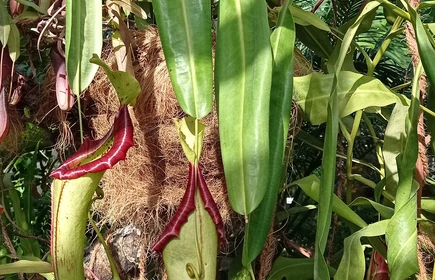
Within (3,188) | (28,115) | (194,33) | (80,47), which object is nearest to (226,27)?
(194,33)

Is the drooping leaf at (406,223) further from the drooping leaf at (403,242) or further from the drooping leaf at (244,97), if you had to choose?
the drooping leaf at (244,97)

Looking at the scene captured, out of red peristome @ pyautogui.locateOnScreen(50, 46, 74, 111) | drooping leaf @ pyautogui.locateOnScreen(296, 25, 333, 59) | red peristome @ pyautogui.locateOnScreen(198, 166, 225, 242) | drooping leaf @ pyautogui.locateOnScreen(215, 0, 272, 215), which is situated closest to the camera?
drooping leaf @ pyautogui.locateOnScreen(215, 0, 272, 215)

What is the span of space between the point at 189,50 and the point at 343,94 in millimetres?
282

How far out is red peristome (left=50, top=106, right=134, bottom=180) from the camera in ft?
2.17

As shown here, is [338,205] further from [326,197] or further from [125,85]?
[125,85]

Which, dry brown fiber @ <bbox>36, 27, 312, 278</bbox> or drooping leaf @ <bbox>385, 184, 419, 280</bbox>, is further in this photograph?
dry brown fiber @ <bbox>36, 27, 312, 278</bbox>

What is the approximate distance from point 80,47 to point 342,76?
1.20 feet

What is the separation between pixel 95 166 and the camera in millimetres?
667

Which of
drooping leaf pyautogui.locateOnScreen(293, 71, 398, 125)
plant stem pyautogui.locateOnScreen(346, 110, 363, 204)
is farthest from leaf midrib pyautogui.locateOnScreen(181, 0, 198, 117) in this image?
plant stem pyautogui.locateOnScreen(346, 110, 363, 204)

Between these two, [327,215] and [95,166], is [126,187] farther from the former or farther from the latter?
[327,215]

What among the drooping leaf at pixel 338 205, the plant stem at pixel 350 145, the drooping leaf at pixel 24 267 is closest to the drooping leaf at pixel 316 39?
the plant stem at pixel 350 145

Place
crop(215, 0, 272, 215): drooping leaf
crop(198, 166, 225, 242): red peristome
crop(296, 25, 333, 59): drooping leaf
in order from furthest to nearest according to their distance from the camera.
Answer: crop(296, 25, 333, 59): drooping leaf → crop(198, 166, 225, 242): red peristome → crop(215, 0, 272, 215): drooping leaf

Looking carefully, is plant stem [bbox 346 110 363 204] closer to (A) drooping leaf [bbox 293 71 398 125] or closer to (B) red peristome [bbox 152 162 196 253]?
(A) drooping leaf [bbox 293 71 398 125]

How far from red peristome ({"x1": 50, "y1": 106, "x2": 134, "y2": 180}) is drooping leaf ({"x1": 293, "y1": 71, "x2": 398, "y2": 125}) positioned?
0.26 meters
